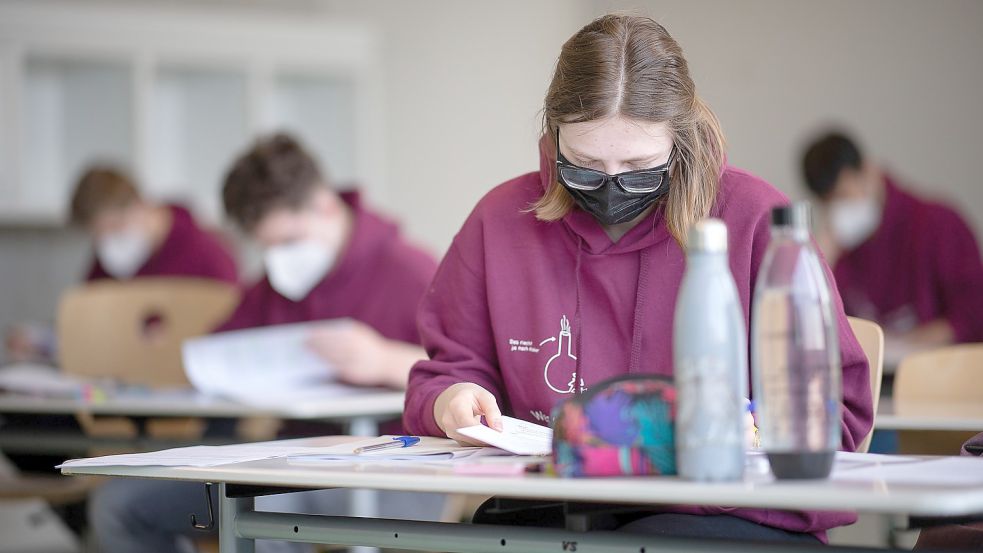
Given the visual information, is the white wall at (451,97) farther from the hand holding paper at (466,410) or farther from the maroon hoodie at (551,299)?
the hand holding paper at (466,410)

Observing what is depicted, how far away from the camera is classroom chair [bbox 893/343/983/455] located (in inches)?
87.1

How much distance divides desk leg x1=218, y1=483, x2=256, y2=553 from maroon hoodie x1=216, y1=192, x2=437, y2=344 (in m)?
1.40

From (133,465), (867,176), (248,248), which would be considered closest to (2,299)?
(248,248)

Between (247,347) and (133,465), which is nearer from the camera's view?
(133,465)

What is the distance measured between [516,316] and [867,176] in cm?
290

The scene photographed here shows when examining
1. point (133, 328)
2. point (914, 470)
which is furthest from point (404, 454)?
point (133, 328)

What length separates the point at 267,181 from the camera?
2883 millimetres

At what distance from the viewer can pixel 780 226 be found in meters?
1.11

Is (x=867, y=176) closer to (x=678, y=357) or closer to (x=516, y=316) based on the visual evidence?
(x=516, y=316)

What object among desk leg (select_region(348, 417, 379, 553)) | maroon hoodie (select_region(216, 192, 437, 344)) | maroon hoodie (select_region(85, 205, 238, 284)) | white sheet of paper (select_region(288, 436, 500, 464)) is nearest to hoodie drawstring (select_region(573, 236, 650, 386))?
white sheet of paper (select_region(288, 436, 500, 464))

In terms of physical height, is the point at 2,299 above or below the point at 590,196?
below

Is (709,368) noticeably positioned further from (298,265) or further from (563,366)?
(298,265)

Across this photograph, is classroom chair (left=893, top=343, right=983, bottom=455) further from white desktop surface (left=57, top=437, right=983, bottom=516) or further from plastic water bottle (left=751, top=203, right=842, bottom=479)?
plastic water bottle (left=751, top=203, right=842, bottom=479)

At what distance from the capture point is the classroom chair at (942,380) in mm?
2213
